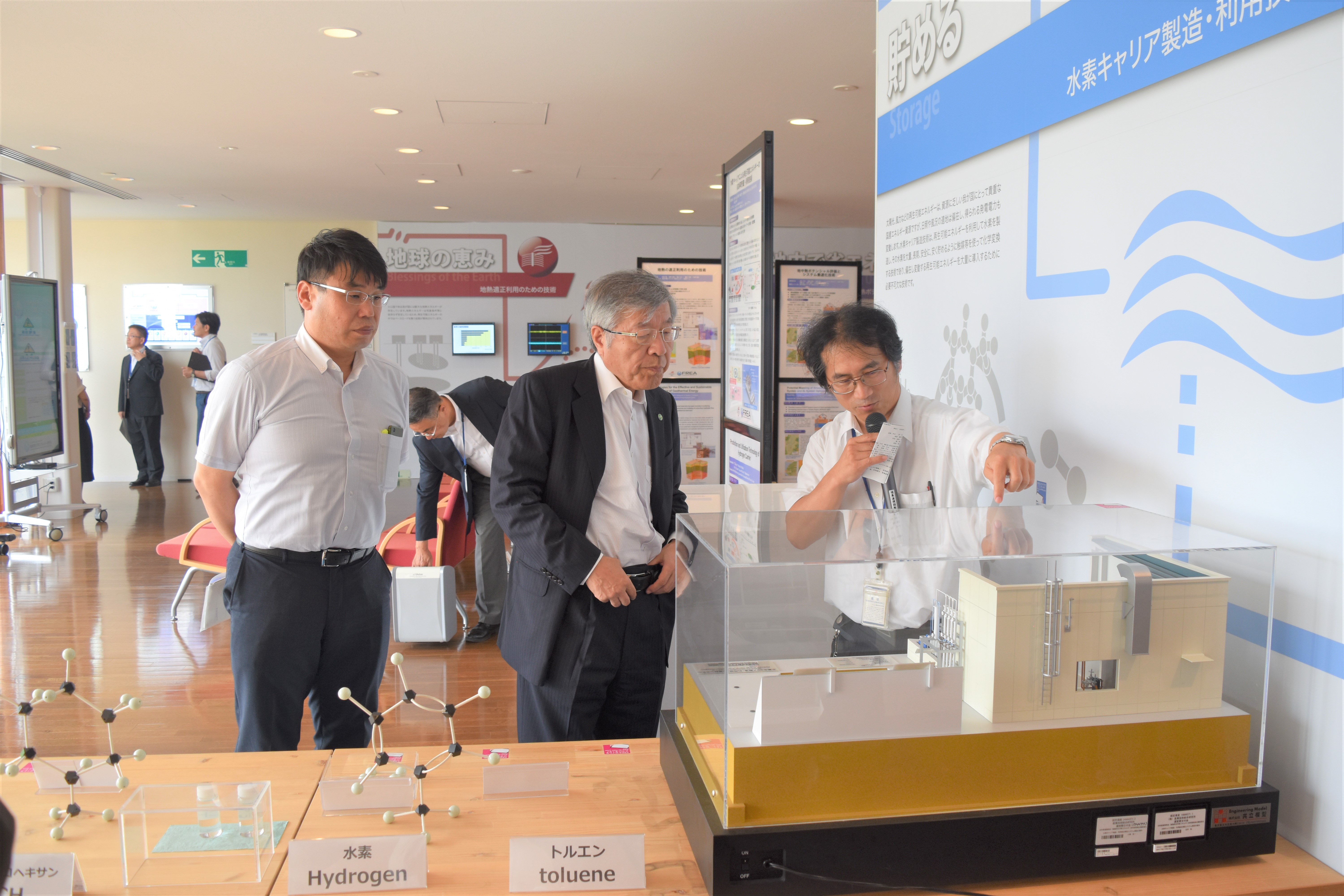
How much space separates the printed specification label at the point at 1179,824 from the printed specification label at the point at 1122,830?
0.02 meters

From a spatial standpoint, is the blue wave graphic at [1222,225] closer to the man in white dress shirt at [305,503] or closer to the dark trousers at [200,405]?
the man in white dress shirt at [305,503]

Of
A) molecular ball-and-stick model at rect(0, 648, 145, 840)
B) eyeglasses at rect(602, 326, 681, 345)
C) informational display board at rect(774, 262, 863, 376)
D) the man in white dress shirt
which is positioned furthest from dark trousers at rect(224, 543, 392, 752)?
informational display board at rect(774, 262, 863, 376)

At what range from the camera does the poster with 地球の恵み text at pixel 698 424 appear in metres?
8.45

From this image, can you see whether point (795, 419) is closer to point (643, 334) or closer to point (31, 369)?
point (643, 334)

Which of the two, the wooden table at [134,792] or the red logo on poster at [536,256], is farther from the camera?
the red logo on poster at [536,256]

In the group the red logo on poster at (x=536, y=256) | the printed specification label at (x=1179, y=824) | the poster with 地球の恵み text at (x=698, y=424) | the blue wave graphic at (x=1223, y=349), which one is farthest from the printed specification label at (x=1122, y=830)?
the red logo on poster at (x=536, y=256)

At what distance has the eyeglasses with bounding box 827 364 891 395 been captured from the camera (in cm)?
199

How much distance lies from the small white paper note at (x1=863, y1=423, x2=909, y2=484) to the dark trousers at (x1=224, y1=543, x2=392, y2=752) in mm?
1406

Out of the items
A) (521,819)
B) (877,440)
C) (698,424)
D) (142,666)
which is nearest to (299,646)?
(521,819)

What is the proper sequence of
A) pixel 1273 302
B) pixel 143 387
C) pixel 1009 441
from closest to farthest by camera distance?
1. pixel 1273 302
2. pixel 1009 441
3. pixel 143 387

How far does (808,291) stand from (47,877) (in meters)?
7.10

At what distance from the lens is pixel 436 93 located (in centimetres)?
520

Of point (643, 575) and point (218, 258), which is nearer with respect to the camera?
point (643, 575)

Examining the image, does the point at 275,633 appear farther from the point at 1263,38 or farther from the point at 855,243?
the point at 855,243
